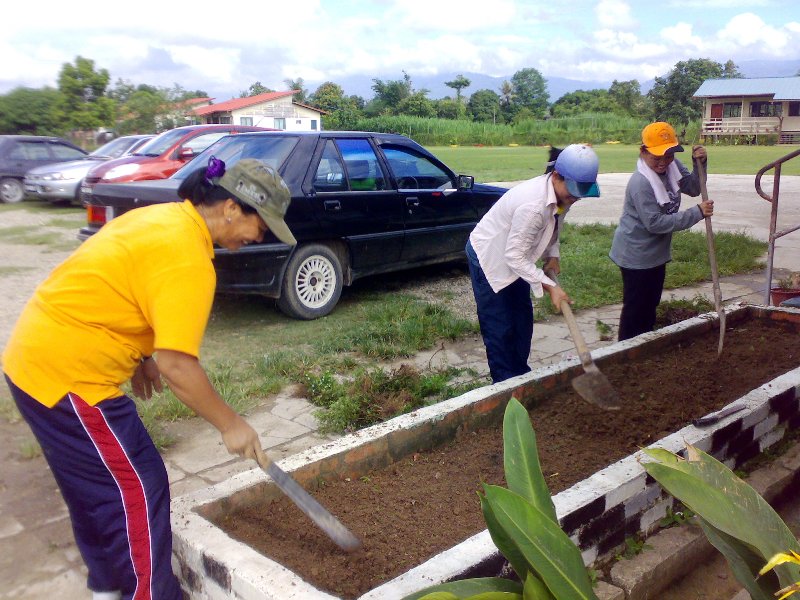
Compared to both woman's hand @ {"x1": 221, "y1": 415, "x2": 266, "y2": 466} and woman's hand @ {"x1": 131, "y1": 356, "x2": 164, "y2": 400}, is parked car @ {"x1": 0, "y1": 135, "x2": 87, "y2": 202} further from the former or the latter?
woman's hand @ {"x1": 221, "y1": 415, "x2": 266, "y2": 466}

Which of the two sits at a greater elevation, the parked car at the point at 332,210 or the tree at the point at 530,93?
the tree at the point at 530,93

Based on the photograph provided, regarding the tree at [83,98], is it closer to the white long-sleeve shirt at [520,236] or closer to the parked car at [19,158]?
the parked car at [19,158]

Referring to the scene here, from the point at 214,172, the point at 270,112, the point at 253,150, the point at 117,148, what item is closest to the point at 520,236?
the point at 214,172

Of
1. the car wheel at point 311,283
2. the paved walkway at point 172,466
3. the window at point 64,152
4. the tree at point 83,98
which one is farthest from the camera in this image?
the tree at point 83,98

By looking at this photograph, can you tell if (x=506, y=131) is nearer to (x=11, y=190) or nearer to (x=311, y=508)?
(x=11, y=190)

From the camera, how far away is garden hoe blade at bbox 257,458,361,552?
2.57 metres

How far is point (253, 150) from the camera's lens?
7219 millimetres

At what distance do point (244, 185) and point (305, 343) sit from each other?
3.92 metres

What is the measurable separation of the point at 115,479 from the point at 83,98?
98.8 feet

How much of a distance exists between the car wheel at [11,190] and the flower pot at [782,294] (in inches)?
592

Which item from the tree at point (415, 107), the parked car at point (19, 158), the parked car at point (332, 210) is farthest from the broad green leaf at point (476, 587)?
the tree at point (415, 107)

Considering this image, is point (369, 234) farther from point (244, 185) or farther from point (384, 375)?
point (244, 185)

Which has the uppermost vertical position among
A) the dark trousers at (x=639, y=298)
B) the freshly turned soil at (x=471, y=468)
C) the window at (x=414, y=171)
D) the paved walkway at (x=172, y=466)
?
the window at (x=414, y=171)

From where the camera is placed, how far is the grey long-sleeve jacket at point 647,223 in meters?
4.95
